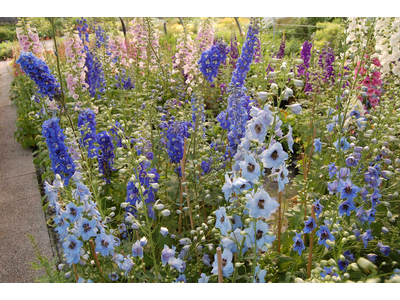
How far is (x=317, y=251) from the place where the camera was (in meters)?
1.91

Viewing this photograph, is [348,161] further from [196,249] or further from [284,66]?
[196,249]

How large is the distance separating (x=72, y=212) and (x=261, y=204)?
84 cm

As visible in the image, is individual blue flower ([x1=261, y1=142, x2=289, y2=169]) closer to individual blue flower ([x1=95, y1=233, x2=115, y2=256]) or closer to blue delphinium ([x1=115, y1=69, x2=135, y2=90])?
individual blue flower ([x1=95, y1=233, x2=115, y2=256])

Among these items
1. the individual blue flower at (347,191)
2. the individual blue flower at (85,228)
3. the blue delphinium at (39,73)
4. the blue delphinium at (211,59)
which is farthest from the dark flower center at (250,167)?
the blue delphinium at (211,59)

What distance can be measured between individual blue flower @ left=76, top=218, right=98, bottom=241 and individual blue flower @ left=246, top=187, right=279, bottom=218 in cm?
74

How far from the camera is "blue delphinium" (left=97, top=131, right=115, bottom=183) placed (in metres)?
2.43

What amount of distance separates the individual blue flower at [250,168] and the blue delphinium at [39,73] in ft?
5.13

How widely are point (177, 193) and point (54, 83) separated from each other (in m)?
1.17

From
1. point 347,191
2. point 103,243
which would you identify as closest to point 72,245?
point 103,243

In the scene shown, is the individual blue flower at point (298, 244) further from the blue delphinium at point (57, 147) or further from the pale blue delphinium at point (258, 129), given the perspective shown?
the blue delphinium at point (57, 147)

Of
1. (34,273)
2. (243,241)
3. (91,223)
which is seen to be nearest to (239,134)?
(243,241)

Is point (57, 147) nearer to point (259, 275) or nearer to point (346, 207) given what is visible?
point (259, 275)

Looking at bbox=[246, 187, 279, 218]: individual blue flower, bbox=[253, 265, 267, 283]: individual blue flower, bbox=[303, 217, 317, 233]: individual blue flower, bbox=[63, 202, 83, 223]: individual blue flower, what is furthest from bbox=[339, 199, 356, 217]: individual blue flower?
bbox=[63, 202, 83, 223]: individual blue flower

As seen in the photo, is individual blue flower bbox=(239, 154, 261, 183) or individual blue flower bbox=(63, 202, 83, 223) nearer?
individual blue flower bbox=(239, 154, 261, 183)
